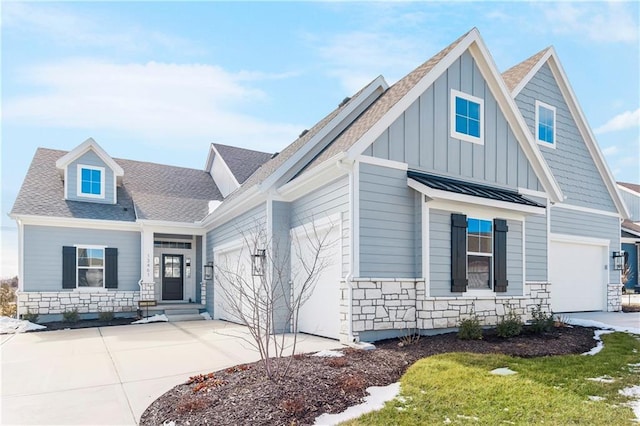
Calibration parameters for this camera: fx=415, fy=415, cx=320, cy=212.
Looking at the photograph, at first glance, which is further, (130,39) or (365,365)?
(130,39)

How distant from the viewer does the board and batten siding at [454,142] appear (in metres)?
8.31

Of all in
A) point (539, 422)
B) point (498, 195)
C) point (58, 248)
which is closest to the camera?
point (539, 422)

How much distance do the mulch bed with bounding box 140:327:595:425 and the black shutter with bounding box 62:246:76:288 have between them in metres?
10.2

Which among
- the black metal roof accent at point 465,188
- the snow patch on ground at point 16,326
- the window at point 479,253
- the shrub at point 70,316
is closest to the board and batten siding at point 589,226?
the black metal roof accent at point 465,188

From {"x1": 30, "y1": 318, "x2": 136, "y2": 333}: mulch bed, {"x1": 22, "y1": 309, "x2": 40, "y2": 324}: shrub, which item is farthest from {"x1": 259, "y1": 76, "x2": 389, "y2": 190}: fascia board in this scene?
{"x1": 22, "y1": 309, "x2": 40, "y2": 324}: shrub

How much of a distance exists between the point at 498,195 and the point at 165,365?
7.27 meters

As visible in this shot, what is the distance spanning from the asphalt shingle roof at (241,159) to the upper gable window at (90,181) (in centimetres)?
473

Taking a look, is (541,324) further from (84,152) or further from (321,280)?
(84,152)

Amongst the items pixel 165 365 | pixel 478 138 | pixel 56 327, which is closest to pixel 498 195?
pixel 478 138

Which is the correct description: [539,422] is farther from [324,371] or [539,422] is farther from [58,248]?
[58,248]

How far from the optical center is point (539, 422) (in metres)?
3.93

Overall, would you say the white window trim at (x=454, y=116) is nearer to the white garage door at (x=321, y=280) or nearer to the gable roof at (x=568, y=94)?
the white garage door at (x=321, y=280)

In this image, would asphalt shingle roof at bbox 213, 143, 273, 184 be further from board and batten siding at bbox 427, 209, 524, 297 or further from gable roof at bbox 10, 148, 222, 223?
board and batten siding at bbox 427, 209, 524, 297

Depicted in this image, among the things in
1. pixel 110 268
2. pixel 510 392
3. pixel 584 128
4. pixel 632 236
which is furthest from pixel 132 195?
pixel 632 236
